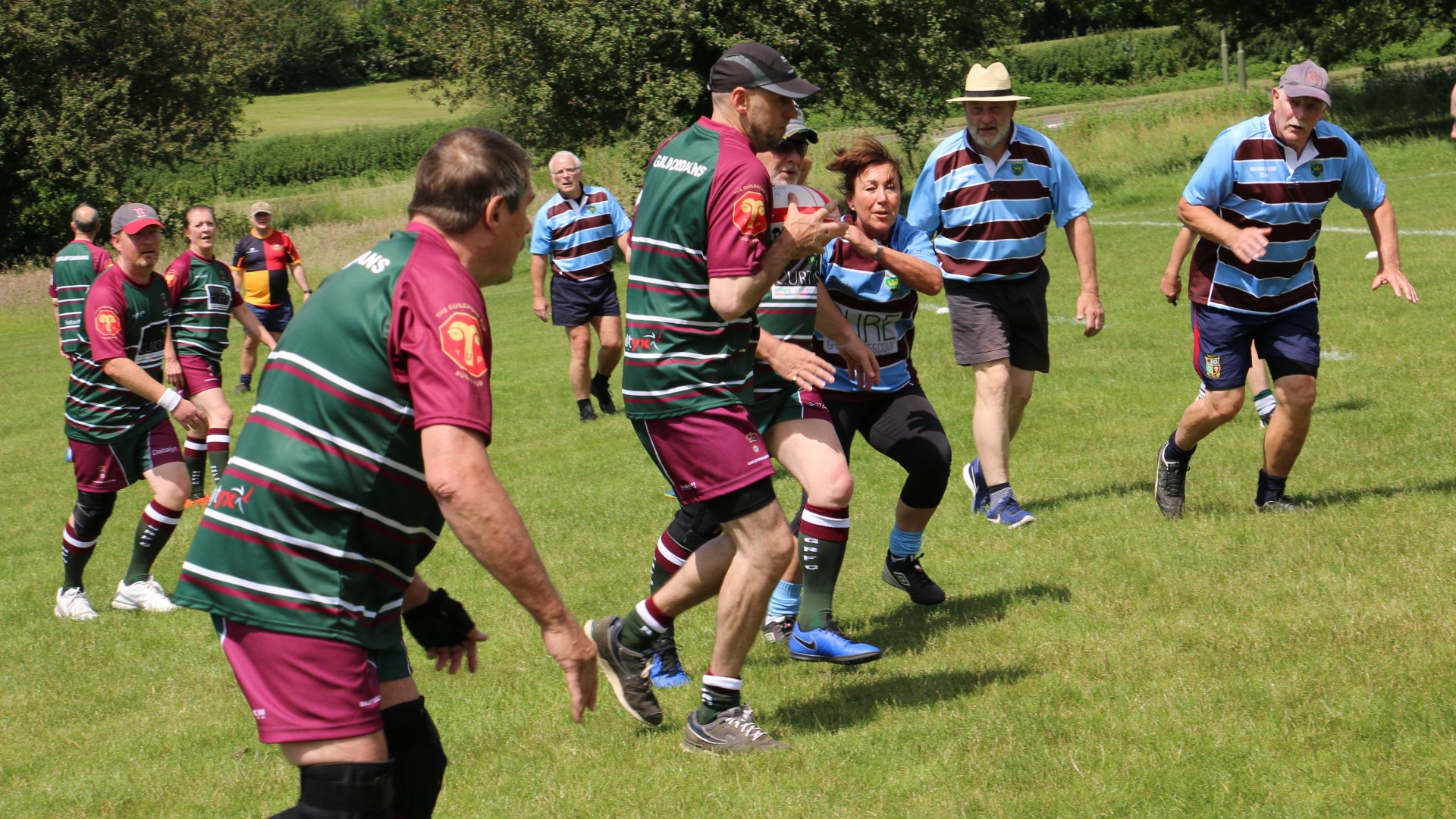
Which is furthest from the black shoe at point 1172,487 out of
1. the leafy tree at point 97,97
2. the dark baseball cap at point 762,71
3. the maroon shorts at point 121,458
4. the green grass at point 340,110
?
the green grass at point 340,110

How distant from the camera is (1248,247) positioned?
6.50 m

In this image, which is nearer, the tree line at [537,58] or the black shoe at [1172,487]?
the black shoe at [1172,487]

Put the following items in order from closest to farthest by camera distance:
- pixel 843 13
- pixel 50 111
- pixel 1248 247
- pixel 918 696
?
pixel 918 696 → pixel 1248 247 → pixel 843 13 → pixel 50 111

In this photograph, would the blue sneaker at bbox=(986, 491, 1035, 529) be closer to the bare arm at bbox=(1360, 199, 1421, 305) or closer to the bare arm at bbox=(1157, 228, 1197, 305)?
the bare arm at bbox=(1157, 228, 1197, 305)

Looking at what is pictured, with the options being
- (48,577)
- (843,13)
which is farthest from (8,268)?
(48,577)

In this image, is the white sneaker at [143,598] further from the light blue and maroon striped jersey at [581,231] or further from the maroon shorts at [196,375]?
the light blue and maroon striped jersey at [581,231]

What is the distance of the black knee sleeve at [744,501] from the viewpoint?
14.9ft

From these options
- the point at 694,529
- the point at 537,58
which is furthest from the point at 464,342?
the point at 537,58

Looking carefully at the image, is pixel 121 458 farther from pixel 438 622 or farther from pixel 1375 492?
pixel 1375 492

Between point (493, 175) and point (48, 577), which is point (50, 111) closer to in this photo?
point (48, 577)

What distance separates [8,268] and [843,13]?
2396cm

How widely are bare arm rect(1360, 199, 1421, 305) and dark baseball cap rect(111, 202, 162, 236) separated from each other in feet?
21.8

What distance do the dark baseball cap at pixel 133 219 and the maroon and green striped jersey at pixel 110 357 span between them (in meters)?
0.25

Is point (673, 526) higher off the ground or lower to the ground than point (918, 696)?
higher
